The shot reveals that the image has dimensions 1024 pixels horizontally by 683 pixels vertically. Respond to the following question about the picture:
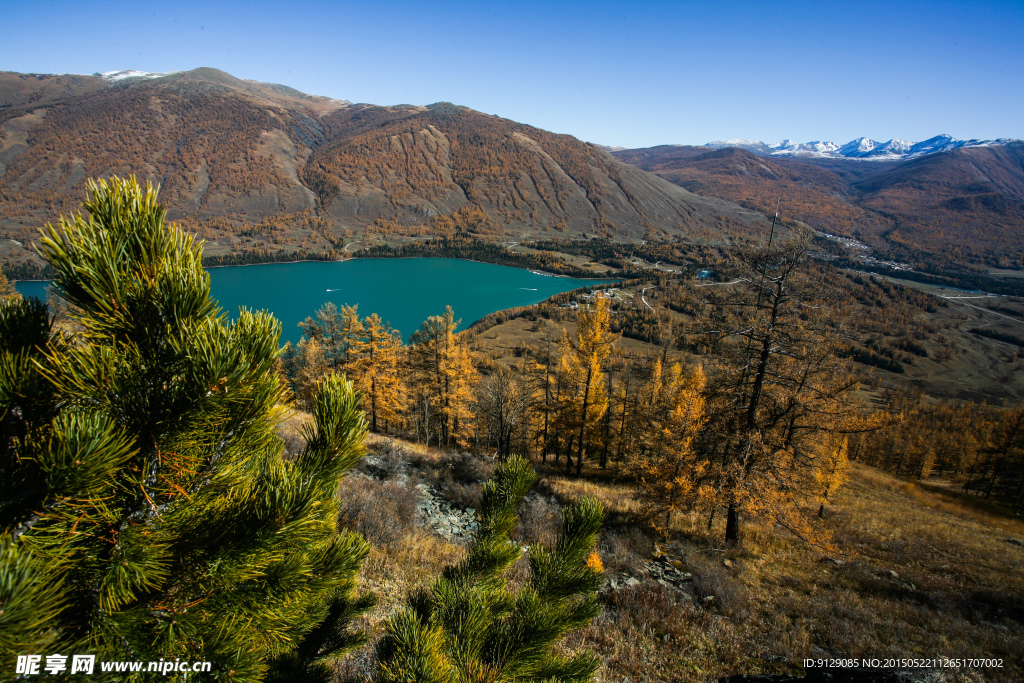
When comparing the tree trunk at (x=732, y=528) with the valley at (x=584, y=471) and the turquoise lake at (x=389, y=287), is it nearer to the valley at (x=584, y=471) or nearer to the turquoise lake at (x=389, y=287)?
the valley at (x=584, y=471)

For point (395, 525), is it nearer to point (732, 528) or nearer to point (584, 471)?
point (732, 528)

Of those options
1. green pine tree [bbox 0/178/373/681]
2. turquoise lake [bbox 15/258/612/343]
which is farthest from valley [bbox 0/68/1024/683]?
turquoise lake [bbox 15/258/612/343]

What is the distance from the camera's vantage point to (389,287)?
432ft

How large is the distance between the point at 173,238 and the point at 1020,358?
201m

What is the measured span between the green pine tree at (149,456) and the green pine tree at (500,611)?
48 centimetres

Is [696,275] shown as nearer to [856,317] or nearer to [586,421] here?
[856,317]

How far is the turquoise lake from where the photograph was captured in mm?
104625

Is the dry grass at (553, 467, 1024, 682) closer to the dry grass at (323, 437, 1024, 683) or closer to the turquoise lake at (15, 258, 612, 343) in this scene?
the dry grass at (323, 437, 1024, 683)

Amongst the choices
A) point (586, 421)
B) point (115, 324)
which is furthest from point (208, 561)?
point (586, 421)

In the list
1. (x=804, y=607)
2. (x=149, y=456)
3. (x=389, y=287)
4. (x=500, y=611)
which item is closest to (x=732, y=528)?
(x=804, y=607)

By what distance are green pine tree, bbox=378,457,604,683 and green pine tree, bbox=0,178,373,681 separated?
478 mm

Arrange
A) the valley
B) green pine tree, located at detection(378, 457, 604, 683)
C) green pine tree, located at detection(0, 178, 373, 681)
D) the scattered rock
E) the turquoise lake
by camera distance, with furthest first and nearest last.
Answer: the turquoise lake → the scattered rock → green pine tree, located at detection(378, 457, 604, 683) → the valley → green pine tree, located at detection(0, 178, 373, 681)

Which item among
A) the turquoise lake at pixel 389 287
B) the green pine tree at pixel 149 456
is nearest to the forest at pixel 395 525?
the green pine tree at pixel 149 456

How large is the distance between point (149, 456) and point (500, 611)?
155 cm
